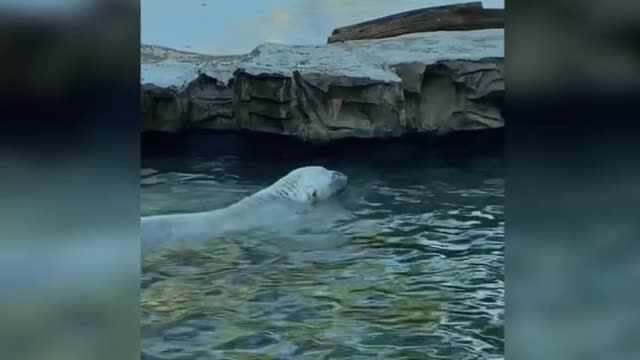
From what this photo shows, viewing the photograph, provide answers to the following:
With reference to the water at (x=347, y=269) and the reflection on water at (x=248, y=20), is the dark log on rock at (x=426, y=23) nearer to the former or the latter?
the reflection on water at (x=248, y=20)

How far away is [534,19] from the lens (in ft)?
3.52

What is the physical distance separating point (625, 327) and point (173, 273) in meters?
2.19

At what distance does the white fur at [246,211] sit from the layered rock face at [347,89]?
9.8 inches

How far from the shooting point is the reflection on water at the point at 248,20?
2.81 meters

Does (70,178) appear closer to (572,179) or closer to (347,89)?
(572,179)

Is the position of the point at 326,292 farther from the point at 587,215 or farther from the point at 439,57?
the point at 587,215

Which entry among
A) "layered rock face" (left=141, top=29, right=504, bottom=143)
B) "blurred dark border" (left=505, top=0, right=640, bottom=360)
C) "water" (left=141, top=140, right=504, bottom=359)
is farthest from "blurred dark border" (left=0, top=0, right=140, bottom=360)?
"layered rock face" (left=141, top=29, right=504, bottom=143)

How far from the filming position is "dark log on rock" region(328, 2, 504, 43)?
10.5ft

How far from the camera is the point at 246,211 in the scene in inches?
135

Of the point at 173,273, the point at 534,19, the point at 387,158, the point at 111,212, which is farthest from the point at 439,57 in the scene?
the point at 111,212

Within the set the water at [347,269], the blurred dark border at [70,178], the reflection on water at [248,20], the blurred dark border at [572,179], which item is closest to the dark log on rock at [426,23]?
the reflection on water at [248,20]

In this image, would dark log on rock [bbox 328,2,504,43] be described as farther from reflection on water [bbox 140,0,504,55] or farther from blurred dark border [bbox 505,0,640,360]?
blurred dark border [bbox 505,0,640,360]

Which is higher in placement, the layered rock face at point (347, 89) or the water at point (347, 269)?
the layered rock face at point (347, 89)

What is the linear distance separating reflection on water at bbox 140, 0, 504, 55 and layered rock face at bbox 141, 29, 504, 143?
0.43ft
